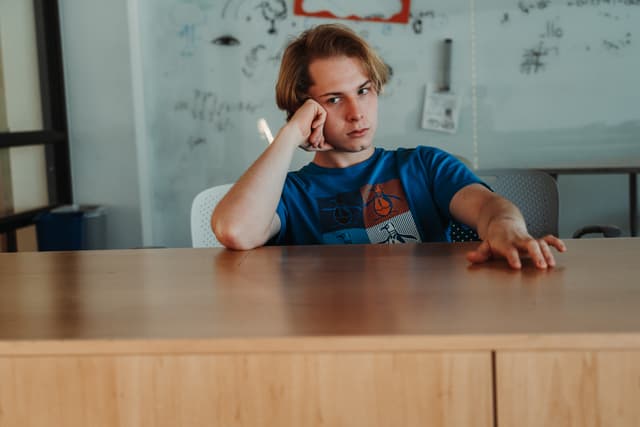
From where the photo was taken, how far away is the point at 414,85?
4.28 meters

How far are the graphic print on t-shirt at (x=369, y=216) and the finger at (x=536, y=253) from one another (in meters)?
0.56

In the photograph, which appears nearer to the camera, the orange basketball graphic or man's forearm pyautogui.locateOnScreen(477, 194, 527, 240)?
man's forearm pyautogui.locateOnScreen(477, 194, 527, 240)

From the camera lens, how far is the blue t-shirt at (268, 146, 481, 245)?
167cm

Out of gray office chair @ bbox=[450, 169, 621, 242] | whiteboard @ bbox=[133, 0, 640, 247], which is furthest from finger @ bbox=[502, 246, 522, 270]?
whiteboard @ bbox=[133, 0, 640, 247]

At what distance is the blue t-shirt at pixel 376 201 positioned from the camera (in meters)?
1.67

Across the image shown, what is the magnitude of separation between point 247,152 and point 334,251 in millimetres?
3169

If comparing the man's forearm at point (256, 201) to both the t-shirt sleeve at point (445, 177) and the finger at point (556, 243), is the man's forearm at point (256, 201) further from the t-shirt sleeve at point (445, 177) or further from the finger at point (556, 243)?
the finger at point (556, 243)

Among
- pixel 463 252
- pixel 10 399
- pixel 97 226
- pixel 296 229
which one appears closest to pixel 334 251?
pixel 463 252

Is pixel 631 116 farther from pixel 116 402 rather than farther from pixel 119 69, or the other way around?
pixel 116 402

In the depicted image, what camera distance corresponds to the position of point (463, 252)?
1.25 metres

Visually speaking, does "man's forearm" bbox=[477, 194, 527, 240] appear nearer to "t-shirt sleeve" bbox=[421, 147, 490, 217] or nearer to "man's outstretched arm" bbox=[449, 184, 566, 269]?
"man's outstretched arm" bbox=[449, 184, 566, 269]

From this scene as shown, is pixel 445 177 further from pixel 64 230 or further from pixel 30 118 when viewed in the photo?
pixel 30 118

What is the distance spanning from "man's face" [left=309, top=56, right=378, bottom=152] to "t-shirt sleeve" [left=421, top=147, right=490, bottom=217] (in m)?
0.16

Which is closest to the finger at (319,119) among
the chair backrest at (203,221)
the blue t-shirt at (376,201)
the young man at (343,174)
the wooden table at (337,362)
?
the young man at (343,174)
